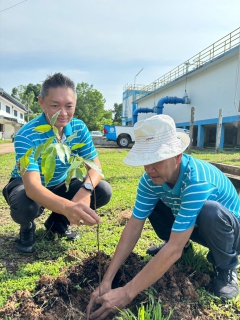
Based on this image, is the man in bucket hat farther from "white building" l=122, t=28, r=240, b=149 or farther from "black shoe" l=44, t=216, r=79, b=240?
"white building" l=122, t=28, r=240, b=149

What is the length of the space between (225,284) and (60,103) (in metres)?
1.66

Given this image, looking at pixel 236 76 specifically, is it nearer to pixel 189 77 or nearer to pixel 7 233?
pixel 189 77

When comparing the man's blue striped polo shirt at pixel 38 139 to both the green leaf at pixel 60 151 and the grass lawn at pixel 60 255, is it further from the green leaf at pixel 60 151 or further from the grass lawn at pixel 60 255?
the green leaf at pixel 60 151

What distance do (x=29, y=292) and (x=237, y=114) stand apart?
13.4m

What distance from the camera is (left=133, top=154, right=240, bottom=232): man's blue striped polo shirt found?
1.53m

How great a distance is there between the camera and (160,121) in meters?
1.45

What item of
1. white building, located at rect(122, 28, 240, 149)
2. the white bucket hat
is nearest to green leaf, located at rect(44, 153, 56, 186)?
the white bucket hat

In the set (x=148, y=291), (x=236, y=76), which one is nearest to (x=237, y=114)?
(x=236, y=76)

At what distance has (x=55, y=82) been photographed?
209 cm

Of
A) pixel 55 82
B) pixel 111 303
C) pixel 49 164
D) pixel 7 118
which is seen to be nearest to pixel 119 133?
pixel 55 82

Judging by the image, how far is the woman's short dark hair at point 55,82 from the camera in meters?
2.09

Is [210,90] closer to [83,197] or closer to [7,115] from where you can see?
[83,197]

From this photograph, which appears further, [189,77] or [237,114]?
[189,77]

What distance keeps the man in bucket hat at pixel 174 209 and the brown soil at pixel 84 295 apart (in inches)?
6.0
